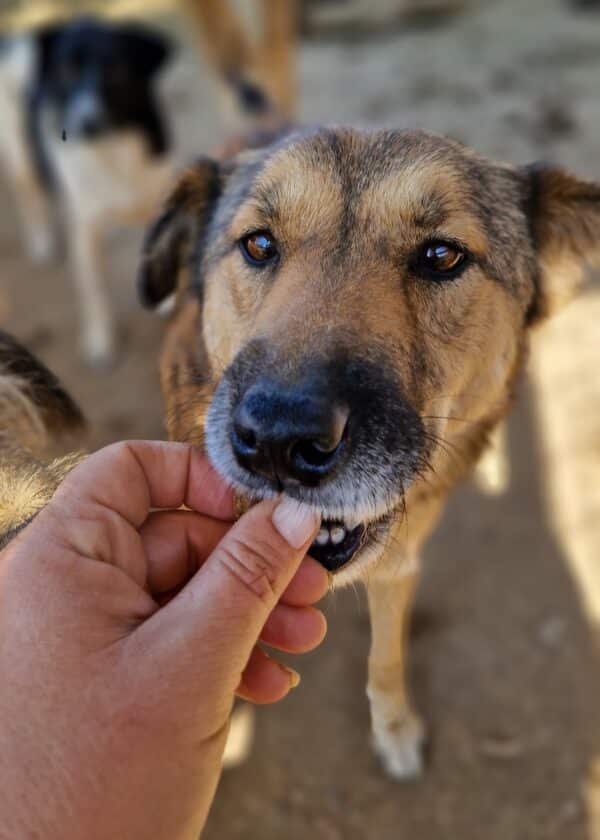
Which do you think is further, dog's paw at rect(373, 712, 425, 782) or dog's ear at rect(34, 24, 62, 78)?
dog's ear at rect(34, 24, 62, 78)

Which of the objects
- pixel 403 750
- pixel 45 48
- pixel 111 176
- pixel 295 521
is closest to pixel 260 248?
pixel 295 521

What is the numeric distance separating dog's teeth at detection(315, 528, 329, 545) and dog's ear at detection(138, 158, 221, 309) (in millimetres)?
1237

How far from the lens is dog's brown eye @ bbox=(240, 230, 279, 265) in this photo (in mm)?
1960

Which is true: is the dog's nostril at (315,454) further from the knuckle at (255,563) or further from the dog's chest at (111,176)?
the dog's chest at (111,176)

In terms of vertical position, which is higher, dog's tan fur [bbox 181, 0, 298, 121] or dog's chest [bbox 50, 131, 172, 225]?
dog's tan fur [bbox 181, 0, 298, 121]

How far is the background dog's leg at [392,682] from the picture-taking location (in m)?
1.94

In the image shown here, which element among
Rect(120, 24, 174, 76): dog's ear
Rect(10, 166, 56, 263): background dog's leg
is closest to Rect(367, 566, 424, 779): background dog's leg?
Rect(120, 24, 174, 76): dog's ear

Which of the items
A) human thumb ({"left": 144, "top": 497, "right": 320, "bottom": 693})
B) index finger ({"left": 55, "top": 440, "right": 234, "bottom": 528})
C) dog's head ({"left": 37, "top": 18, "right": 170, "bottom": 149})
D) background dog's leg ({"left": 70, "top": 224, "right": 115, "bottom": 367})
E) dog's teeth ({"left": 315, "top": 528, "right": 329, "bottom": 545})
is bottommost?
background dog's leg ({"left": 70, "top": 224, "right": 115, "bottom": 367})

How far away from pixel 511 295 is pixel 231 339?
79cm

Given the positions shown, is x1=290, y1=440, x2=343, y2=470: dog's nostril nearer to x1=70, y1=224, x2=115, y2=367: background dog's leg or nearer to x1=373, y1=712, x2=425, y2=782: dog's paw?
x1=373, y1=712, x2=425, y2=782: dog's paw

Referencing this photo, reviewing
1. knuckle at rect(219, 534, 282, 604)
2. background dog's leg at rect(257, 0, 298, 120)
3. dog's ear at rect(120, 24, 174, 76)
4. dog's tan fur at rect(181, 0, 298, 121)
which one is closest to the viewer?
knuckle at rect(219, 534, 282, 604)

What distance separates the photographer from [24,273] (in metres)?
5.38

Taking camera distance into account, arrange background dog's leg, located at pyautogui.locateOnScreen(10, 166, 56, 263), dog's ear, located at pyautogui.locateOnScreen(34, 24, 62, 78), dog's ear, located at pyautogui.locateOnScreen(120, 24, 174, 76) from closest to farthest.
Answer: dog's ear, located at pyautogui.locateOnScreen(120, 24, 174, 76) < dog's ear, located at pyautogui.locateOnScreen(34, 24, 62, 78) < background dog's leg, located at pyautogui.locateOnScreen(10, 166, 56, 263)

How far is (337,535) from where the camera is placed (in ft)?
5.23
